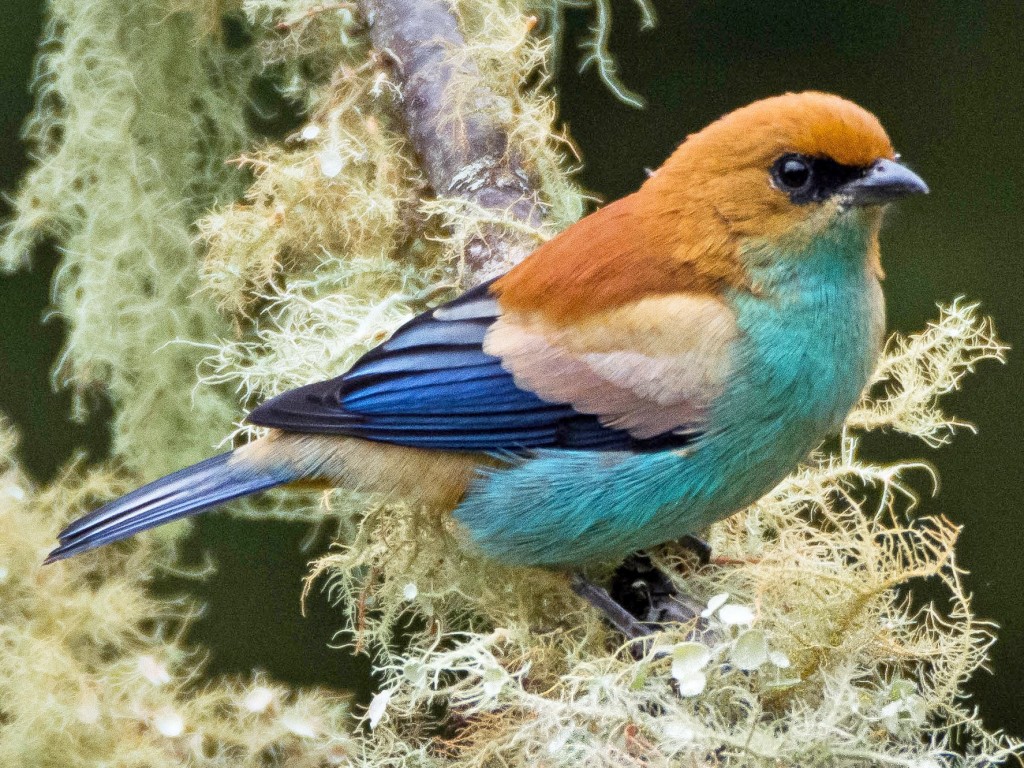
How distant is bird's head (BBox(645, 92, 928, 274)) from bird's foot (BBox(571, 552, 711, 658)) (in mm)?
609

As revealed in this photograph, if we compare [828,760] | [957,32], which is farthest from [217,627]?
[957,32]

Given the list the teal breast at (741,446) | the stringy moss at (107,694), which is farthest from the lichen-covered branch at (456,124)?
the stringy moss at (107,694)

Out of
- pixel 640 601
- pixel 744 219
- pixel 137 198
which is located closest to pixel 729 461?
pixel 640 601

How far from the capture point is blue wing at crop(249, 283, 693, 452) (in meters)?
2.48

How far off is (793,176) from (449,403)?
76cm

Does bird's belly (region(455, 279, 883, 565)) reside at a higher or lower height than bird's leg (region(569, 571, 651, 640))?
higher

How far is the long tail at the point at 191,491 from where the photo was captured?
251 cm

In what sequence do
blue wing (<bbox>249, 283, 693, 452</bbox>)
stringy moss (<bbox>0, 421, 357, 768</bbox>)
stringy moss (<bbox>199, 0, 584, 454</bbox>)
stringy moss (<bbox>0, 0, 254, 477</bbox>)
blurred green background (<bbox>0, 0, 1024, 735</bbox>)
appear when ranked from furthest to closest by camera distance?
blurred green background (<bbox>0, 0, 1024, 735</bbox>)
stringy moss (<bbox>0, 0, 254, 477</bbox>)
stringy moss (<bbox>199, 0, 584, 454</bbox>)
blue wing (<bbox>249, 283, 693, 452</bbox>)
stringy moss (<bbox>0, 421, 357, 768</bbox>)

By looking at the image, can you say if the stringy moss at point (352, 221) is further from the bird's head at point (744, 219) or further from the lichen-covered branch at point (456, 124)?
the bird's head at point (744, 219)

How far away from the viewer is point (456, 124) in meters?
2.61

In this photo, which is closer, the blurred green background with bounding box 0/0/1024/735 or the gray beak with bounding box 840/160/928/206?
the gray beak with bounding box 840/160/928/206

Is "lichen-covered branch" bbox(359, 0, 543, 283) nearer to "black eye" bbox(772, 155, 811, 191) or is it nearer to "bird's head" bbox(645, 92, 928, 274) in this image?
"bird's head" bbox(645, 92, 928, 274)

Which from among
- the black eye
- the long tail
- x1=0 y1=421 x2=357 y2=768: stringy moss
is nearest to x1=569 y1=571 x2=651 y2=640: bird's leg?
x1=0 y1=421 x2=357 y2=768: stringy moss

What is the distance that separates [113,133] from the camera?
2920mm
